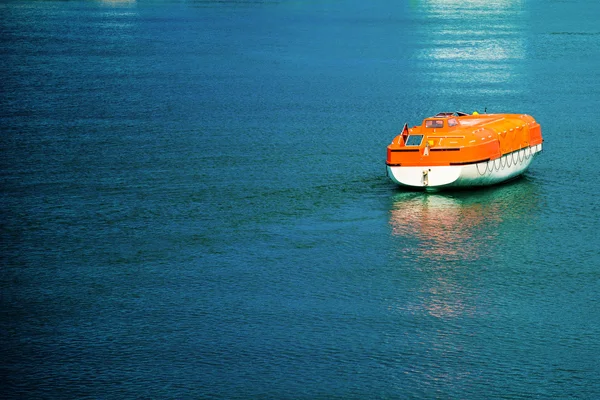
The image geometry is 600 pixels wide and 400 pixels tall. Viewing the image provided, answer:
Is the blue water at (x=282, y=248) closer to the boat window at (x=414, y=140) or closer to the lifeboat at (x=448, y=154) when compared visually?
the lifeboat at (x=448, y=154)

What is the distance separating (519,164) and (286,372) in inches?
1175

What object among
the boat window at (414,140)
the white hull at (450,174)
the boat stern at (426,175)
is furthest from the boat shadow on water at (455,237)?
the boat window at (414,140)

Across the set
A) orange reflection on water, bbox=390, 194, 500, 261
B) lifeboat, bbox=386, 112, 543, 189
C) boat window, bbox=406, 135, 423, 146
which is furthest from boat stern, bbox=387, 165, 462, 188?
boat window, bbox=406, 135, 423, 146

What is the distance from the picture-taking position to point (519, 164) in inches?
2479

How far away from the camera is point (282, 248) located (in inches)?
2028

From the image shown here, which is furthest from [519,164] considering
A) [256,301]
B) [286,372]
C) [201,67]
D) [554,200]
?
[201,67]

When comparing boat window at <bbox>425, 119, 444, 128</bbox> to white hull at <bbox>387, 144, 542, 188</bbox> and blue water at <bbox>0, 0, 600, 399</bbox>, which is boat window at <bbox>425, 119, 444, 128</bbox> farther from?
blue water at <bbox>0, 0, 600, 399</bbox>

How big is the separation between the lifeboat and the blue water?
3.95ft

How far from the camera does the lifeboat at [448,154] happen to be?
57.5 m

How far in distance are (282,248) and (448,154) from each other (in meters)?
11.2

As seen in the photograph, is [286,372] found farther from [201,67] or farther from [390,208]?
[201,67]

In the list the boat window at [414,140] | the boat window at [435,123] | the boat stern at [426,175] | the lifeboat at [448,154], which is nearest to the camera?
the lifeboat at [448,154]

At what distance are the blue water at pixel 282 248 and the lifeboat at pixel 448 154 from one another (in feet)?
3.95

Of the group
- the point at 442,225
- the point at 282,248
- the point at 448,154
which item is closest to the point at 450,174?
the point at 448,154
